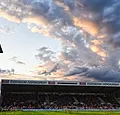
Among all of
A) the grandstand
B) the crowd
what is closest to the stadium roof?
the grandstand

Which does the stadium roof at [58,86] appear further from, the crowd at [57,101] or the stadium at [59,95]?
the crowd at [57,101]

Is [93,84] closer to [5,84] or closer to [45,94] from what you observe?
[45,94]

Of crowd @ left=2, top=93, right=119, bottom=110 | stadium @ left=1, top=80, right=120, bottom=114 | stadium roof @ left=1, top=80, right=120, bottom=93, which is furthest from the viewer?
crowd @ left=2, top=93, right=119, bottom=110

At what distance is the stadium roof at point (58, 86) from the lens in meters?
76.4

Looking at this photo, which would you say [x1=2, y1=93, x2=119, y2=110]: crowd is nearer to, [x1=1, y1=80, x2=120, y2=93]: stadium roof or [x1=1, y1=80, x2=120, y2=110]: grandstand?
[x1=1, y1=80, x2=120, y2=110]: grandstand

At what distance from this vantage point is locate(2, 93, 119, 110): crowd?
76.9m

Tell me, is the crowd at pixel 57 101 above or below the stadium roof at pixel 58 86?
below

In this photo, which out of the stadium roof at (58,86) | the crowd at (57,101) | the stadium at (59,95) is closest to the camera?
the stadium roof at (58,86)

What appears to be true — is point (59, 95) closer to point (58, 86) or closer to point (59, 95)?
point (59, 95)

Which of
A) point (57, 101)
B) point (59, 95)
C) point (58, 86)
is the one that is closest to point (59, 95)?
point (59, 95)

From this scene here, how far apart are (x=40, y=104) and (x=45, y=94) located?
877 centimetres

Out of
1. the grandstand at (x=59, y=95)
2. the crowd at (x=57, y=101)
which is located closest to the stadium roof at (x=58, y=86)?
the grandstand at (x=59, y=95)

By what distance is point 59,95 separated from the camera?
285ft

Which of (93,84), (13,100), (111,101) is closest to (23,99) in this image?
(13,100)
